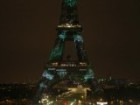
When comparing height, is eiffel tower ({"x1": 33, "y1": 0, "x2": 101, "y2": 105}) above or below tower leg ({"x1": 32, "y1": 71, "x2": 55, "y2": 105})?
above

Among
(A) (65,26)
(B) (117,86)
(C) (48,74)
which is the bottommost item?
(B) (117,86)

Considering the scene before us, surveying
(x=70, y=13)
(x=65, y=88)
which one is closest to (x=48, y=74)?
(x=70, y=13)

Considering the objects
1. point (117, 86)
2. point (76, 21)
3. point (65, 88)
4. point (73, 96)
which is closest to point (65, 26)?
point (76, 21)

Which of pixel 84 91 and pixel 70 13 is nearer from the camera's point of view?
pixel 70 13

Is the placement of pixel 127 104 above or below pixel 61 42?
below

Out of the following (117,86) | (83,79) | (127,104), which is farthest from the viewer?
(117,86)

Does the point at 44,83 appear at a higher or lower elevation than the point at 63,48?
lower

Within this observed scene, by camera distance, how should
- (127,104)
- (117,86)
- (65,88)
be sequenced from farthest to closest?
(117,86) → (65,88) → (127,104)

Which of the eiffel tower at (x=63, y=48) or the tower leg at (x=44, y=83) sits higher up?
the eiffel tower at (x=63, y=48)

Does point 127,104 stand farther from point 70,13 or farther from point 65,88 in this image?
point 65,88
